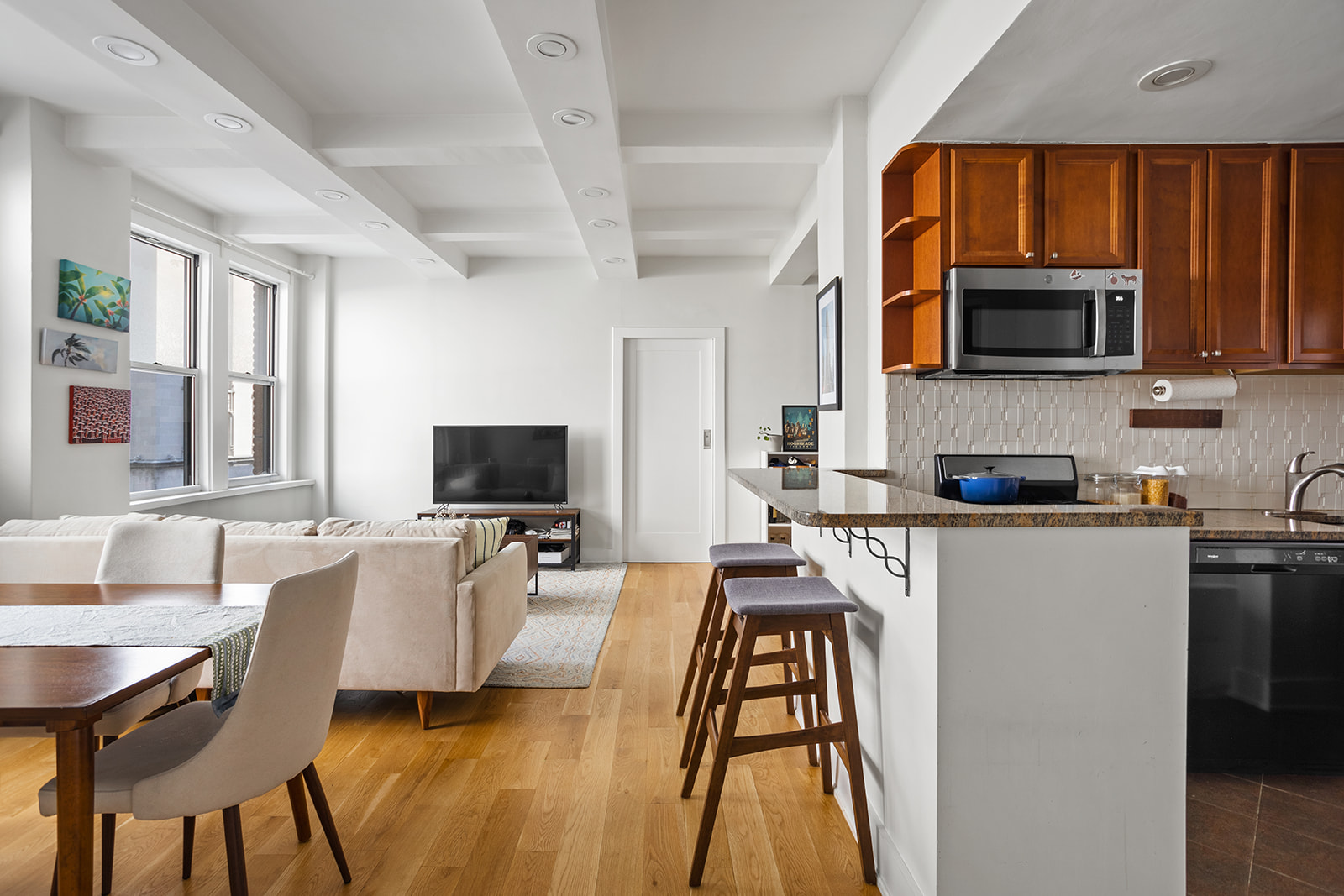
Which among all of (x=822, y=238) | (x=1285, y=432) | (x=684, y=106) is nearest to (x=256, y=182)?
(x=684, y=106)

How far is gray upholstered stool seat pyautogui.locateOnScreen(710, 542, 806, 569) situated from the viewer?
2.43 metres

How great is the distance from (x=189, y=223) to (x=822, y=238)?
4180mm

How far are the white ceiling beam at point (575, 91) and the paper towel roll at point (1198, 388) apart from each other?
2.57 metres

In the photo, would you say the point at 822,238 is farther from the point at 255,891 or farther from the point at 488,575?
the point at 255,891

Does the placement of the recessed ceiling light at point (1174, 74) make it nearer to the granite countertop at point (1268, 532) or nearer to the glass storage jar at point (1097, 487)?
the granite countertop at point (1268, 532)

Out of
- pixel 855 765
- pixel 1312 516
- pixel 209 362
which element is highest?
pixel 209 362

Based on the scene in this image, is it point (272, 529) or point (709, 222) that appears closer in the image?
point (272, 529)

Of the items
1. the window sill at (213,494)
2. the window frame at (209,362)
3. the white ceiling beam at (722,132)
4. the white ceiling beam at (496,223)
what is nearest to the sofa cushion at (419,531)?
the white ceiling beam at (722,132)

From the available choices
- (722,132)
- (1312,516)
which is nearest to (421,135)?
(722,132)

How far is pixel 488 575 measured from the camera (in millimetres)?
2893

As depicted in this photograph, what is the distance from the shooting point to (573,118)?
2.89 metres

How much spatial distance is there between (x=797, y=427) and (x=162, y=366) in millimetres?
4657

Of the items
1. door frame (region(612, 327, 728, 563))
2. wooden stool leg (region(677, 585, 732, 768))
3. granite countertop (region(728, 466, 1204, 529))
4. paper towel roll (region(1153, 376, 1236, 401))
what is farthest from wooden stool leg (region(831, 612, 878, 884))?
door frame (region(612, 327, 728, 563))

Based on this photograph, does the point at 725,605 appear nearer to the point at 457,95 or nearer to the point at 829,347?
the point at 829,347
